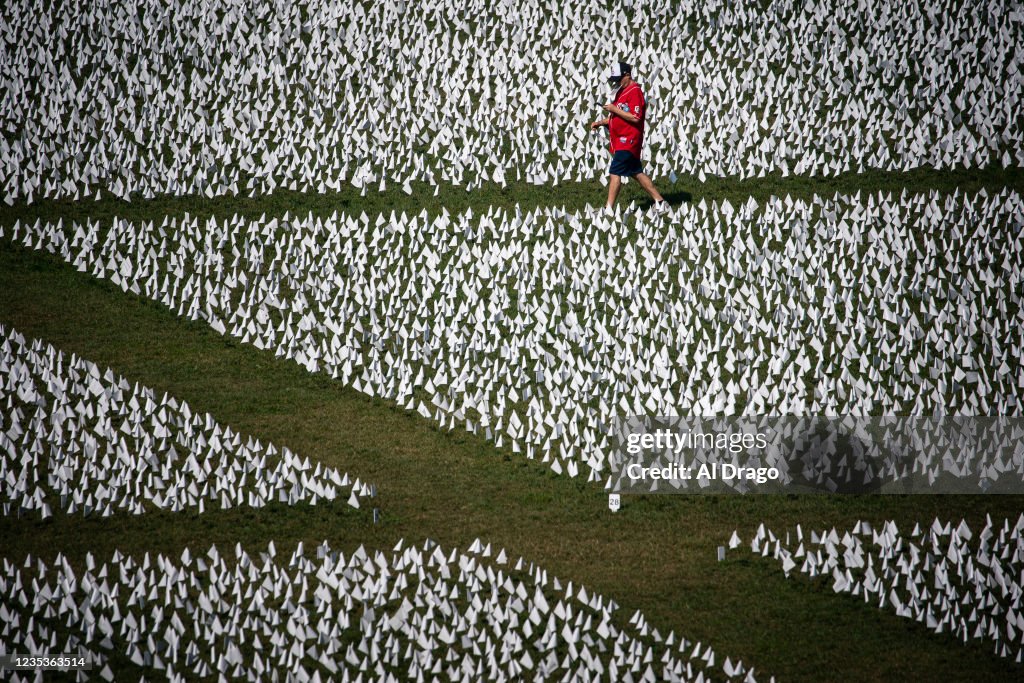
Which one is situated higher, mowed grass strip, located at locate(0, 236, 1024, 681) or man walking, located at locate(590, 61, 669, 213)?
man walking, located at locate(590, 61, 669, 213)

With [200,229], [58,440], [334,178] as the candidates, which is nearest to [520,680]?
[58,440]

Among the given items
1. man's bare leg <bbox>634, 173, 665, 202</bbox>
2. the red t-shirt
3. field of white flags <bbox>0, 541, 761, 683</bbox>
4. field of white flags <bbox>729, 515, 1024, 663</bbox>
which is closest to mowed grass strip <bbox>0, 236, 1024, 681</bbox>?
field of white flags <bbox>729, 515, 1024, 663</bbox>

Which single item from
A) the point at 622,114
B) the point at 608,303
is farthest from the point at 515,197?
the point at 608,303

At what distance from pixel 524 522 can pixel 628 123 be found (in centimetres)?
708

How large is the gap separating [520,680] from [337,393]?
5.14 m

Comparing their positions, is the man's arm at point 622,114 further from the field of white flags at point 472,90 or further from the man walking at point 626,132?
the field of white flags at point 472,90

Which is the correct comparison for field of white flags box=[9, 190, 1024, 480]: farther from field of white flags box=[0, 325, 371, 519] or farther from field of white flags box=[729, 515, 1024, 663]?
field of white flags box=[729, 515, 1024, 663]

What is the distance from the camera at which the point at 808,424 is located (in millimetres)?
11352

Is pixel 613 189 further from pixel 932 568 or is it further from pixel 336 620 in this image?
pixel 336 620

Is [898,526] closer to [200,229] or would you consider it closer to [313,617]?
[313,617]

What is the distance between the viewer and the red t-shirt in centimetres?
1506

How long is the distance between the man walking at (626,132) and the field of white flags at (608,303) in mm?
571

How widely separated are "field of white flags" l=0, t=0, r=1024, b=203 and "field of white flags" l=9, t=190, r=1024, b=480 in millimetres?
1797

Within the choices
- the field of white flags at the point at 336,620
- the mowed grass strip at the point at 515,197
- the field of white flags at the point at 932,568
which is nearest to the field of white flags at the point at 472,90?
the mowed grass strip at the point at 515,197
